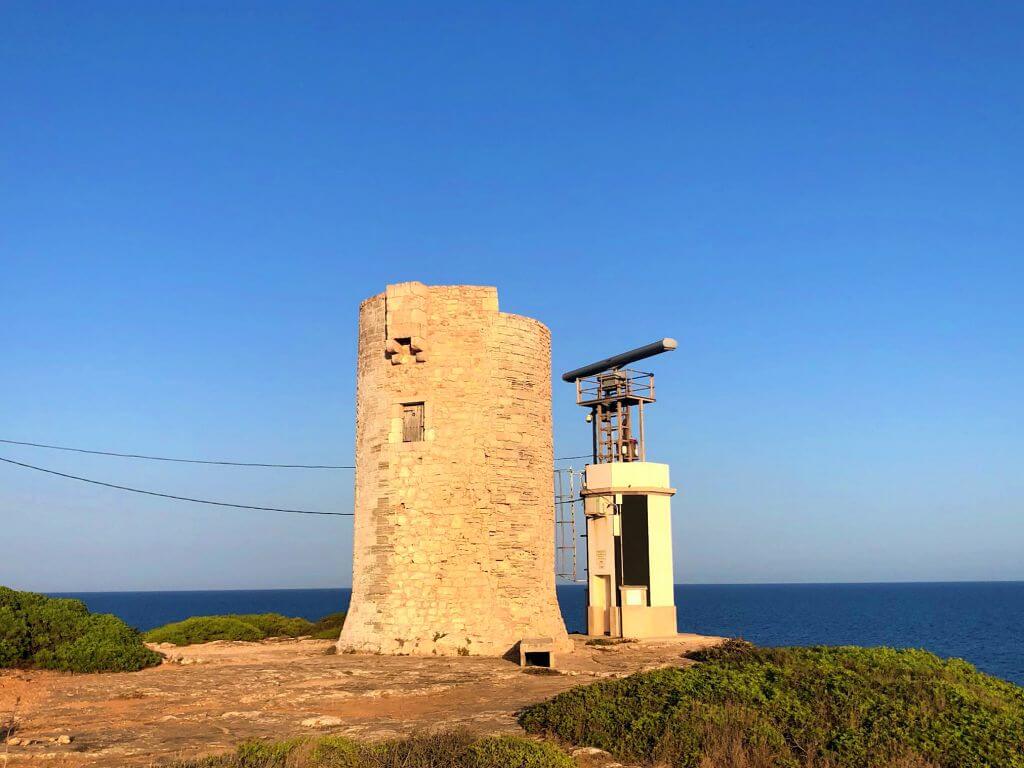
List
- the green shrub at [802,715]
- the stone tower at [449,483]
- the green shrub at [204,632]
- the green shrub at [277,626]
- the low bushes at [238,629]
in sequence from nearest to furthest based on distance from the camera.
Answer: the green shrub at [802,715] → the stone tower at [449,483] → the green shrub at [204,632] → the low bushes at [238,629] → the green shrub at [277,626]

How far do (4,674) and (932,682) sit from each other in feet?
52.8

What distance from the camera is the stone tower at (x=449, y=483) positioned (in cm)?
1909

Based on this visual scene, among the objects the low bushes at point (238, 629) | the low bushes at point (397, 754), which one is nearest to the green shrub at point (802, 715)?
the low bushes at point (397, 754)

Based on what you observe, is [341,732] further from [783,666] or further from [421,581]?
[421,581]

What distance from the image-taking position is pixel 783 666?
12180mm

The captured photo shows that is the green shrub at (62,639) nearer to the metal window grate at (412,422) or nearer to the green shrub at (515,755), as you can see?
the metal window grate at (412,422)

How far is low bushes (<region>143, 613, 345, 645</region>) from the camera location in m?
24.7

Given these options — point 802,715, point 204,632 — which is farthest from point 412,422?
point 802,715

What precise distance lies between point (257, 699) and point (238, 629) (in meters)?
13.4

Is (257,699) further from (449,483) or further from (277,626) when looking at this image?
(277,626)

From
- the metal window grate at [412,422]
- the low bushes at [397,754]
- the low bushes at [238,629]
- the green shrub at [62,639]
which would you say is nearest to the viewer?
the low bushes at [397,754]

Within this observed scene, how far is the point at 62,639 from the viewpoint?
1741 centimetres

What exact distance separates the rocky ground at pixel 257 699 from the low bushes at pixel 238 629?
4975mm

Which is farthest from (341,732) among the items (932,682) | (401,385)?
(401,385)
